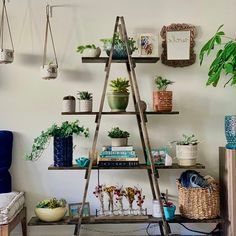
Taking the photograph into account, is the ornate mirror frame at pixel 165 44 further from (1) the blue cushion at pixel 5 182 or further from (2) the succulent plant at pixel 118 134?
(1) the blue cushion at pixel 5 182

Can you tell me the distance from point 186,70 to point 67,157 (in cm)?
116

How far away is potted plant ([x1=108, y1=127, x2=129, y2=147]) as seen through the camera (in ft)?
9.12

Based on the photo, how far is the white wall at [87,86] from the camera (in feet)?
9.75

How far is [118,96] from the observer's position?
2.73 m

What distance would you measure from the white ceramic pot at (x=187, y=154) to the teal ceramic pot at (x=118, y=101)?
20.1 inches

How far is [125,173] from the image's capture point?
2.99 metres

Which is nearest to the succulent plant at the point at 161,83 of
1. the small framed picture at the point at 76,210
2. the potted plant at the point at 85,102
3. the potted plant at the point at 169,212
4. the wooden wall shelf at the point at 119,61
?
the wooden wall shelf at the point at 119,61

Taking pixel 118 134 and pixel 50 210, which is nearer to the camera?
pixel 50 210

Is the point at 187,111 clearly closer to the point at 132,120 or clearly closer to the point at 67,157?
the point at 132,120

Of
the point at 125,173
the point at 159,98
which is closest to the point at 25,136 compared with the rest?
the point at 125,173

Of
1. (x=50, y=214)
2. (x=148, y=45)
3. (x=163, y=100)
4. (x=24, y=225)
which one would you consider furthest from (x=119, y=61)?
(x=24, y=225)

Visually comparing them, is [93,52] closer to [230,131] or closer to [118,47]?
[118,47]

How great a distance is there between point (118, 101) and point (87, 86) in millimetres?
371

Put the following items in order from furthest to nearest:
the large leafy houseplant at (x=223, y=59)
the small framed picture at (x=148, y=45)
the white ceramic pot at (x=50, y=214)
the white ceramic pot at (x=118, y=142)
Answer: the small framed picture at (x=148, y=45) → the white ceramic pot at (x=118, y=142) → the white ceramic pot at (x=50, y=214) → the large leafy houseplant at (x=223, y=59)
